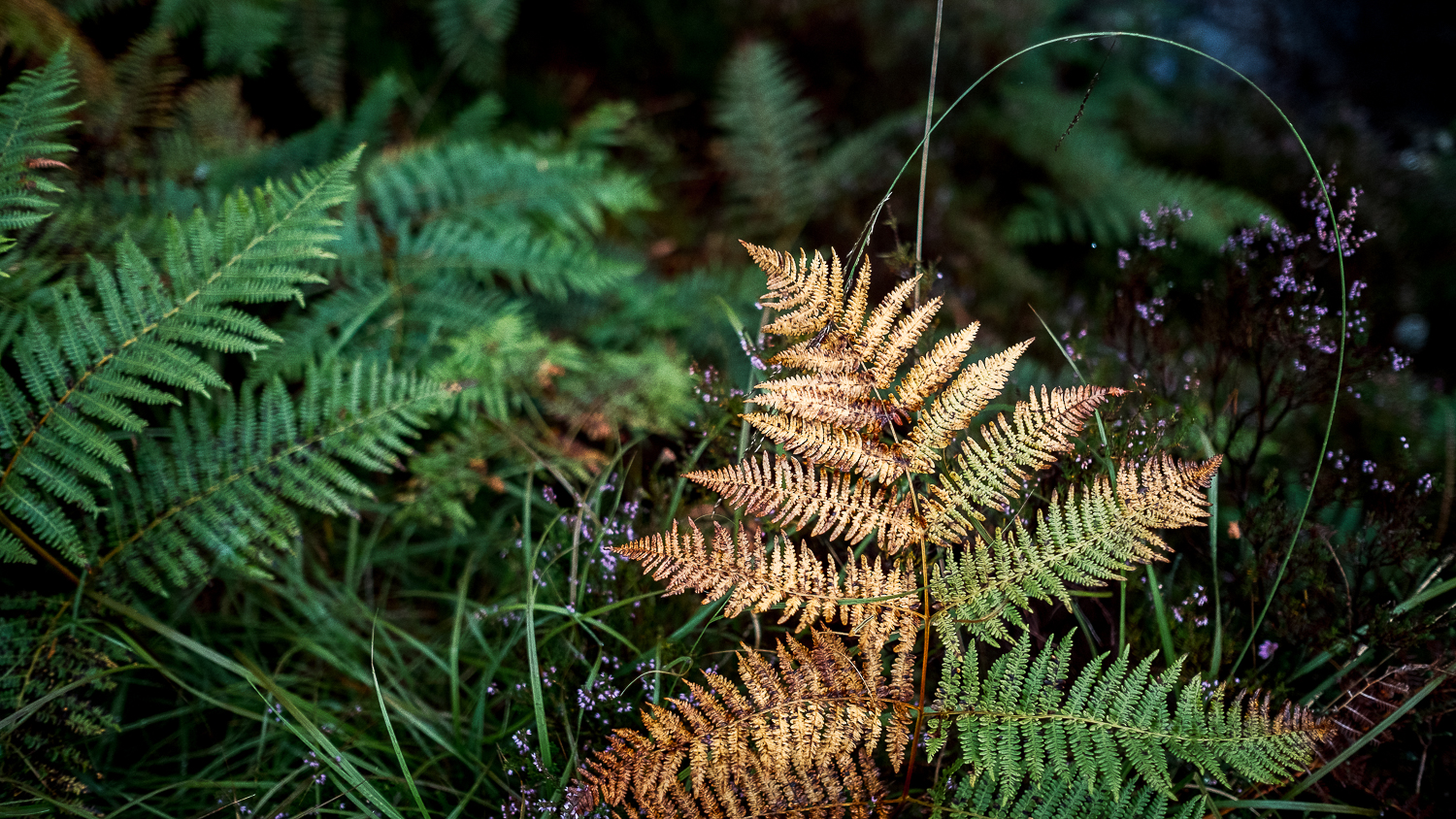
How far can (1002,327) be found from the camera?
10.4ft

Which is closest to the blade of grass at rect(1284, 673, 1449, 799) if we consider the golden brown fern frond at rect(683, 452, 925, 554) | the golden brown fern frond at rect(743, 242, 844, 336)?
the golden brown fern frond at rect(683, 452, 925, 554)

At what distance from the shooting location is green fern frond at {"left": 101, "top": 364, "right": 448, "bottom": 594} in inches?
72.2

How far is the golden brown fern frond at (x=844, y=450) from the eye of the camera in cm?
130

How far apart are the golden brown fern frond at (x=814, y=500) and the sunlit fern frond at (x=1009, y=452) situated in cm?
6

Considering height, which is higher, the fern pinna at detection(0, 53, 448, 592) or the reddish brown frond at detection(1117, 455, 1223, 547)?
the reddish brown frond at detection(1117, 455, 1223, 547)

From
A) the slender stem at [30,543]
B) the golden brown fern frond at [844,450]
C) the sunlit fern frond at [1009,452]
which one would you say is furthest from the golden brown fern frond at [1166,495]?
the slender stem at [30,543]

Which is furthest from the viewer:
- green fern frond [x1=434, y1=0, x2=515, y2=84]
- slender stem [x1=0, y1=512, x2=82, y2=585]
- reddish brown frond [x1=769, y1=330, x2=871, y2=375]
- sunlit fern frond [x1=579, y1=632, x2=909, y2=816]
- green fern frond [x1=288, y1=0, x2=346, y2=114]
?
green fern frond [x1=434, y1=0, x2=515, y2=84]

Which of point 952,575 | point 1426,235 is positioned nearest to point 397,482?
point 952,575

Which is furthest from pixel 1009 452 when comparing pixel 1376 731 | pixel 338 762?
pixel 338 762

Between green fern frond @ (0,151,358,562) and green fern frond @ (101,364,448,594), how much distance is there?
0.13m

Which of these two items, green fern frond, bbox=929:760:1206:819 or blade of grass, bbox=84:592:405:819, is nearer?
green fern frond, bbox=929:760:1206:819

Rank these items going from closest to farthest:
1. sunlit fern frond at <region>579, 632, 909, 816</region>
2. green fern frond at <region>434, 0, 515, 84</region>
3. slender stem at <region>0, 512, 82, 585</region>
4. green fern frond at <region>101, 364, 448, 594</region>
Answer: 1. sunlit fern frond at <region>579, 632, 909, 816</region>
2. slender stem at <region>0, 512, 82, 585</region>
3. green fern frond at <region>101, 364, 448, 594</region>
4. green fern frond at <region>434, 0, 515, 84</region>

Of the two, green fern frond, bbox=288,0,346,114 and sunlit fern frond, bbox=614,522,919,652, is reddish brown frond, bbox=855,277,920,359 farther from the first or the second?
green fern frond, bbox=288,0,346,114

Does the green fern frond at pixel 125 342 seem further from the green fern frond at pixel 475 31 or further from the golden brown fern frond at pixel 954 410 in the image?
the green fern frond at pixel 475 31
